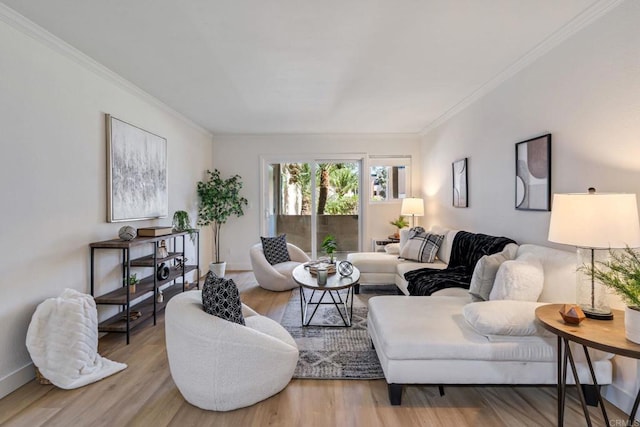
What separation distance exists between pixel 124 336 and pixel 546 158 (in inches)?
161

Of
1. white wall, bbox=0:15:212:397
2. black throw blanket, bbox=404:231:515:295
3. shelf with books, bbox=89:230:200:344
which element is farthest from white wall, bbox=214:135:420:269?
white wall, bbox=0:15:212:397

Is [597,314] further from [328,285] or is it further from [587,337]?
[328,285]

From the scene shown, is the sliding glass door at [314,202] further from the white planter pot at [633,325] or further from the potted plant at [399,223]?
the white planter pot at [633,325]

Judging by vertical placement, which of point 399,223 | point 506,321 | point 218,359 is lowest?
point 218,359

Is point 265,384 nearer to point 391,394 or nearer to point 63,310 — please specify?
point 391,394

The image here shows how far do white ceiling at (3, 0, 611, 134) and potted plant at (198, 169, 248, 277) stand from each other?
1635 mm

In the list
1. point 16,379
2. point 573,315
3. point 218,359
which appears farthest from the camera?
point 16,379

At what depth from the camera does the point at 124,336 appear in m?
2.95

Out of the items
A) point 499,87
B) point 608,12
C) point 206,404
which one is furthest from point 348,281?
point 608,12

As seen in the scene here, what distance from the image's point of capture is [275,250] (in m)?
4.65

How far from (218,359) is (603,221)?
224 centimetres

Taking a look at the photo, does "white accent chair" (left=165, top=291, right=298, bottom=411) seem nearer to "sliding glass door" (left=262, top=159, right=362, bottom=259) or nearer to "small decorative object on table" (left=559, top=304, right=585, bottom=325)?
"small decorative object on table" (left=559, top=304, right=585, bottom=325)

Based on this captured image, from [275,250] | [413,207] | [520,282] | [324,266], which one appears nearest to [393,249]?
[413,207]

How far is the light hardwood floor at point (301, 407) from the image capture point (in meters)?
1.81
